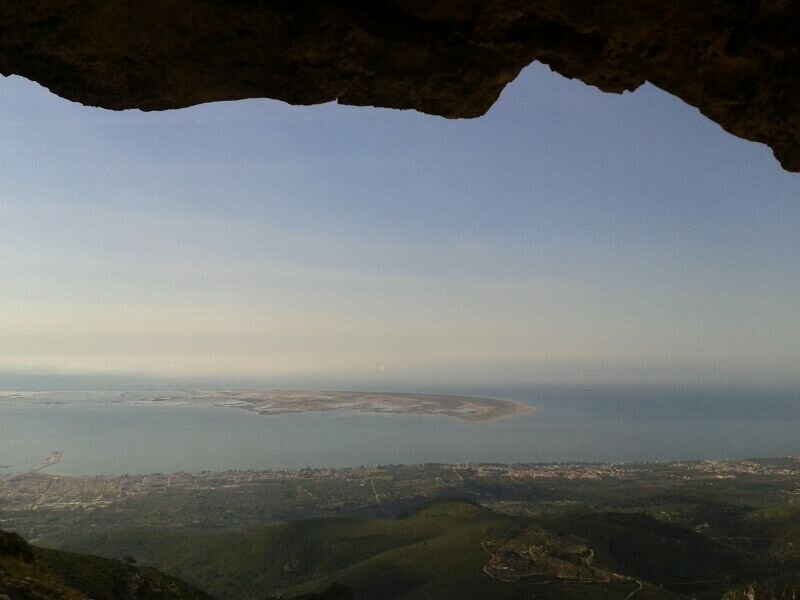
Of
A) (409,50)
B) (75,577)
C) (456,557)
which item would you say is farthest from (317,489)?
(409,50)

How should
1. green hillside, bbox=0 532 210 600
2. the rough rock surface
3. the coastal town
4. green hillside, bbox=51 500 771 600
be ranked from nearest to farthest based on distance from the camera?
the rough rock surface → green hillside, bbox=0 532 210 600 → green hillside, bbox=51 500 771 600 → the coastal town

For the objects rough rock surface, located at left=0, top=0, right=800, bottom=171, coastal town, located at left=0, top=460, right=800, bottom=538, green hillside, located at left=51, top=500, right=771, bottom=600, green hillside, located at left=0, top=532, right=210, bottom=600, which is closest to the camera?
rough rock surface, located at left=0, top=0, right=800, bottom=171

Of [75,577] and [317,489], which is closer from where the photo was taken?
[75,577]

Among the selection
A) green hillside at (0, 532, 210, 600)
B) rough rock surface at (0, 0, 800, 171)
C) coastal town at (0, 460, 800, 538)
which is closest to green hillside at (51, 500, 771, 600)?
green hillside at (0, 532, 210, 600)

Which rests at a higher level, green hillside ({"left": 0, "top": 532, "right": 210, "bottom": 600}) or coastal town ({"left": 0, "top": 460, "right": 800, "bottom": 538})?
green hillside ({"left": 0, "top": 532, "right": 210, "bottom": 600})

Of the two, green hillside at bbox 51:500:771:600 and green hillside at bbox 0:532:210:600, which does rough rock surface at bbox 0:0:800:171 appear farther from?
green hillside at bbox 51:500:771:600

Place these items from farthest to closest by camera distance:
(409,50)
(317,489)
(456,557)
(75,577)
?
(317,489) < (456,557) < (75,577) < (409,50)

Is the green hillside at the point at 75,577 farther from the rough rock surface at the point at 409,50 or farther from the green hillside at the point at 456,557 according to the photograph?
the green hillside at the point at 456,557

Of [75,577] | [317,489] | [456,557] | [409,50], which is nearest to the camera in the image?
[409,50]

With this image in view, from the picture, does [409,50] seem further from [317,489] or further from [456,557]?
[317,489]

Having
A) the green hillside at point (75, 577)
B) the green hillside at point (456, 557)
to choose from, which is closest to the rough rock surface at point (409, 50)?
the green hillside at point (75, 577)
